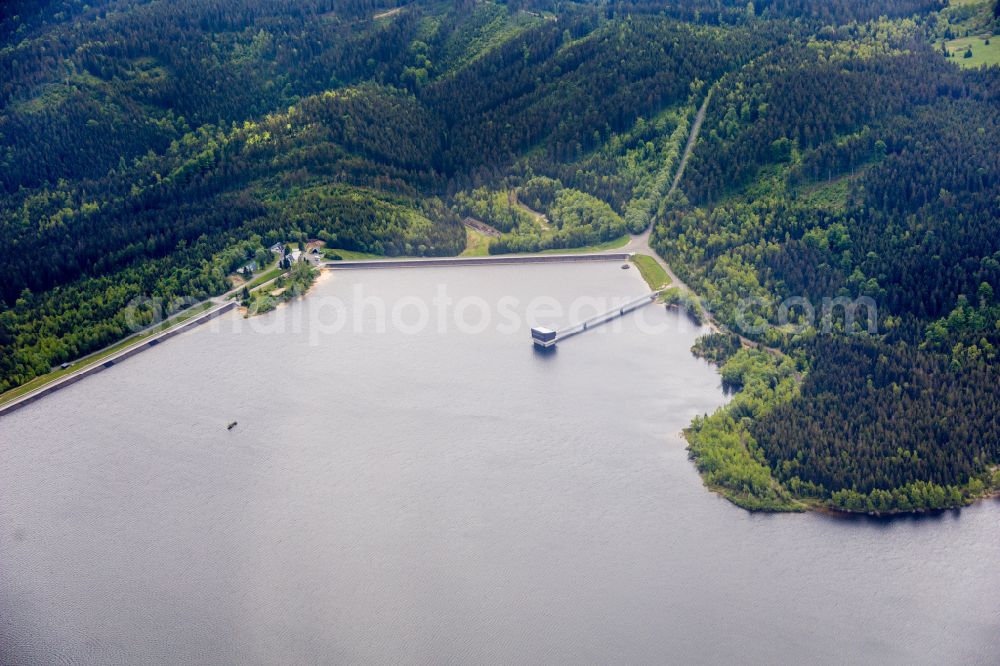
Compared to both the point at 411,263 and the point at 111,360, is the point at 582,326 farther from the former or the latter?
the point at 111,360

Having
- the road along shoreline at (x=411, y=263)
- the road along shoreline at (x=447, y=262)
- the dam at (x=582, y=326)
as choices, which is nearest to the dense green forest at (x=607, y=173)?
the road along shoreline at (x=447, y=262)

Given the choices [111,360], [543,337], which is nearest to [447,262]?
[543,337]

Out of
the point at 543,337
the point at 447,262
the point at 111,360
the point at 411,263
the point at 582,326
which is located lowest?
the point at 111,360

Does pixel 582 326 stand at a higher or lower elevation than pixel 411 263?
lower

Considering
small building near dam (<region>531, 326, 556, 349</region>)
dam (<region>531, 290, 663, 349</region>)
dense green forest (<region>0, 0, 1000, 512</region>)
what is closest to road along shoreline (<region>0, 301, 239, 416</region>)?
dense green forest (<region>0, 0, 1000, 512</region>)

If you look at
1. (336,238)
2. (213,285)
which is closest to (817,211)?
(336,238)

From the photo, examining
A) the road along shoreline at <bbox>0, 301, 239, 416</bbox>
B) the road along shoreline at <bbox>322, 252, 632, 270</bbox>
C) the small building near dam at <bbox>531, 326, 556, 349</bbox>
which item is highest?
the road along shoreline at <bbox>322, 252, 632, 270</bbox>

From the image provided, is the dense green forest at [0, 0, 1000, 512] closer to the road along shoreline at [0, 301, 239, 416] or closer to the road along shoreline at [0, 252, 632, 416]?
the road along shoreline at [0, 252, 632, 416]
